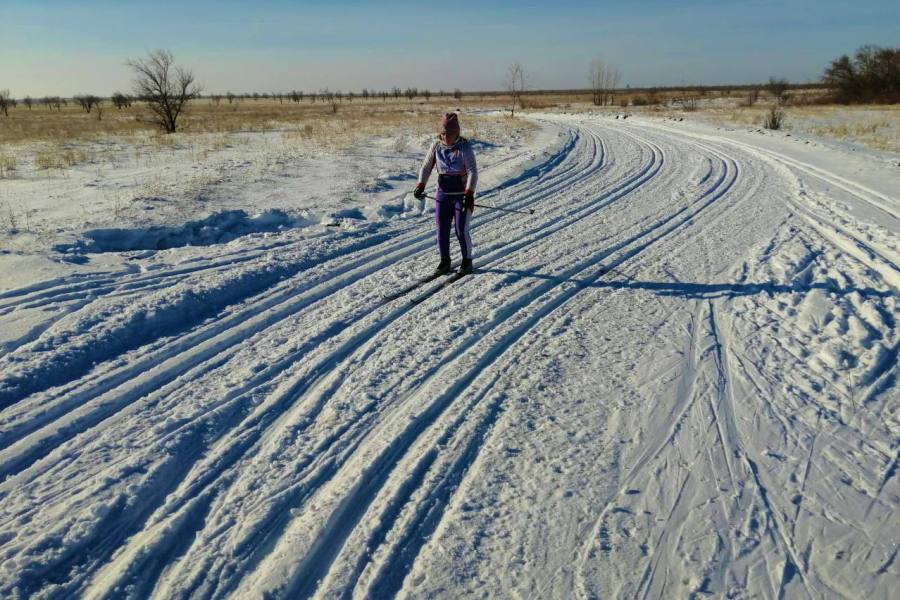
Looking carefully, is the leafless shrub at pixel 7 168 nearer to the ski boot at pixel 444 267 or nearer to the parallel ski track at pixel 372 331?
the ski boot at pixel 444 267

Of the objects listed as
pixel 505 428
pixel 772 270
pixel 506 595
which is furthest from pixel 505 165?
pixel 506 595

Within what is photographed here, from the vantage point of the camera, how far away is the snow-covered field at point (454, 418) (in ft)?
8.53

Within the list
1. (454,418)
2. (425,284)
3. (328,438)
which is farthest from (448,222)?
(328,438)

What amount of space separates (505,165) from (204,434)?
12.3 metres

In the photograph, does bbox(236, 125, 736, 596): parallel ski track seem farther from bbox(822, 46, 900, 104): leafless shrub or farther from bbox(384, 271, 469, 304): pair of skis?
bbox(822, 46, 900, 104): leafless shrub

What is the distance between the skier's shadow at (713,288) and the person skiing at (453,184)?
2.82 feet

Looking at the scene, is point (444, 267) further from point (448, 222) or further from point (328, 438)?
point (328, 438)

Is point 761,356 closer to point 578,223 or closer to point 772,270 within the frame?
point 772,270

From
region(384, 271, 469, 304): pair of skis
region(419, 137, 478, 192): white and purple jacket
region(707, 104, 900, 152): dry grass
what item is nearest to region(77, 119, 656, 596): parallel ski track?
region(384, 271, 469, 304): pair of skis

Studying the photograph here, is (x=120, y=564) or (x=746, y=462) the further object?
(x=746, y=462)

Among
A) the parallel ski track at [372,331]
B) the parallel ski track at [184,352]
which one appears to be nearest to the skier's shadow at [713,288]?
the parallel ski track at [372,331]

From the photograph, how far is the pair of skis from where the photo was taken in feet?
19.0

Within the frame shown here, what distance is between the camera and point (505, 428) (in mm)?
3613

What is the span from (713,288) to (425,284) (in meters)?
3.18
